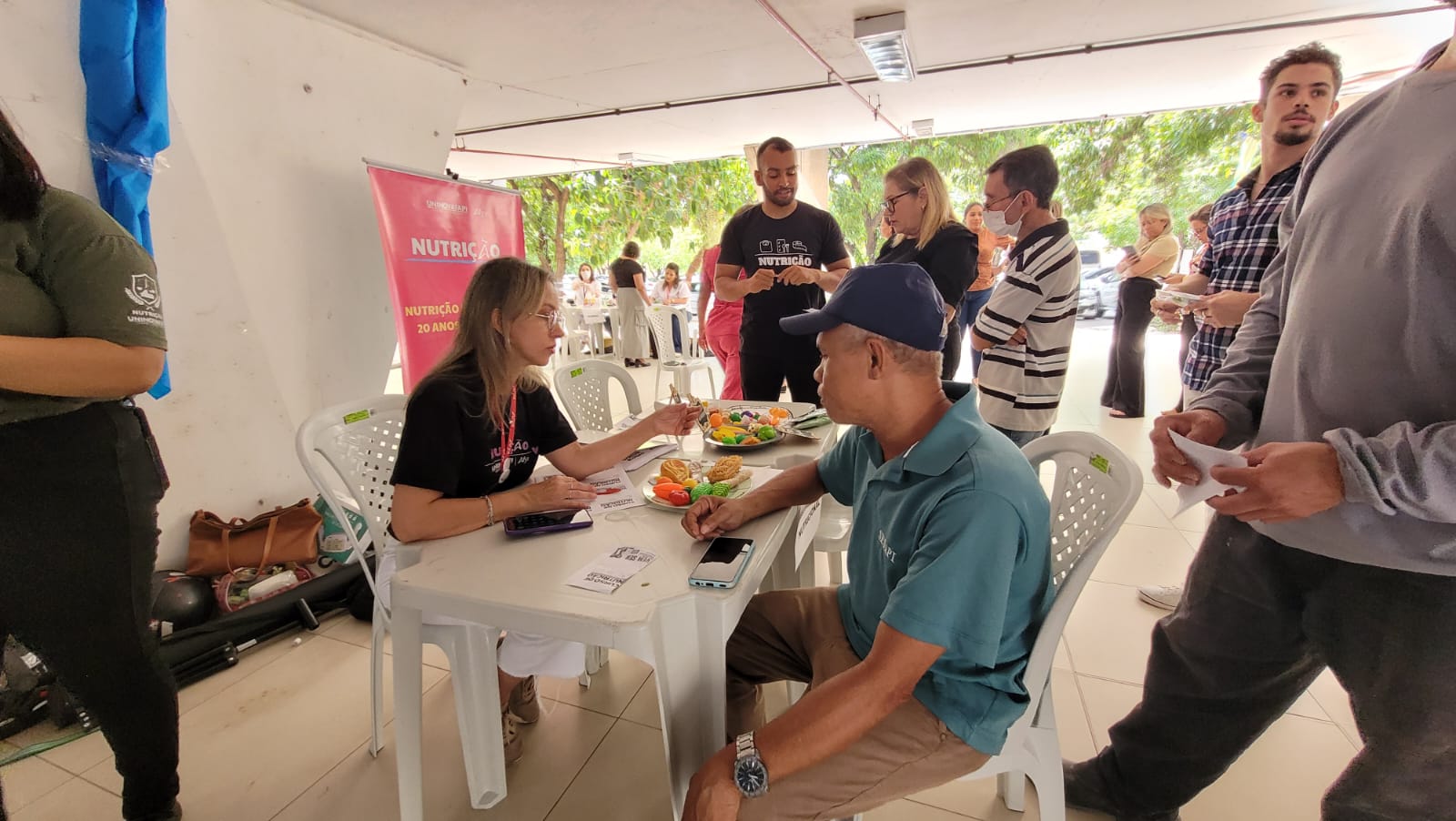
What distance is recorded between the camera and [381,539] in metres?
1.66

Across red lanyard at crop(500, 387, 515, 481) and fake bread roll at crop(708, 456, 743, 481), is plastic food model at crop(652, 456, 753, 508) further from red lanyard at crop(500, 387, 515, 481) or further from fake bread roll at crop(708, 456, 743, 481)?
red lanyard at crop(500, 387, 515, 481)

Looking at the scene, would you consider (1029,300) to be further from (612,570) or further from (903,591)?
(612,570)

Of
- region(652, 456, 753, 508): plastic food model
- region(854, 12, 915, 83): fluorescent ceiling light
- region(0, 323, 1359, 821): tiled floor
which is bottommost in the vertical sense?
region(0, 323, 1359, 821): tiled floor

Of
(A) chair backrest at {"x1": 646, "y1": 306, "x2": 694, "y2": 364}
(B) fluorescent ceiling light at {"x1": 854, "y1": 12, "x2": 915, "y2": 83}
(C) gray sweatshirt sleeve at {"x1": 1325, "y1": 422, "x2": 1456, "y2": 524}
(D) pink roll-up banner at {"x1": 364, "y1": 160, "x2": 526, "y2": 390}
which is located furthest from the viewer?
(A) chair backrest at {"x1": 646, "y1": 306, "x2": 694, "y2": 364}

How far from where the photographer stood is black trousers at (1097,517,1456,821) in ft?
2.75

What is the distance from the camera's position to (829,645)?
1235 millimetres

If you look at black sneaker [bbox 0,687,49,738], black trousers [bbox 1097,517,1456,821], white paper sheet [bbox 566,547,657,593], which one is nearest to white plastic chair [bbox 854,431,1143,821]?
black trousers [bbox 1097,517,1456,821]

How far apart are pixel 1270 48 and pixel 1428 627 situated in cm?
499

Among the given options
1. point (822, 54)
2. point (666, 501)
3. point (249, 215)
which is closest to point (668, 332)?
point (822, 54)

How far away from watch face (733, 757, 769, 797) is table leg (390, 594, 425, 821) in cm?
67

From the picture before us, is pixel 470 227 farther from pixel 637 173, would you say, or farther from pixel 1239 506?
pixel 637 173

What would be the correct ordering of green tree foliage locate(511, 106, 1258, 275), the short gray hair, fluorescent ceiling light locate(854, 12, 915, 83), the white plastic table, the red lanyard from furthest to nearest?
green tree foliage locate(511, 106, 1258, 275), fluorescent ceiling light locate(854, 12, 915, 83), the red lanyard, the short gray hair, the white plastic table

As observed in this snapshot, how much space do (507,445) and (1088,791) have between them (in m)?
1.72

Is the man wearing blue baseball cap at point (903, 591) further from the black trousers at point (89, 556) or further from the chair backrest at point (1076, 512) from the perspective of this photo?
the black trousers at point (89, 556)
